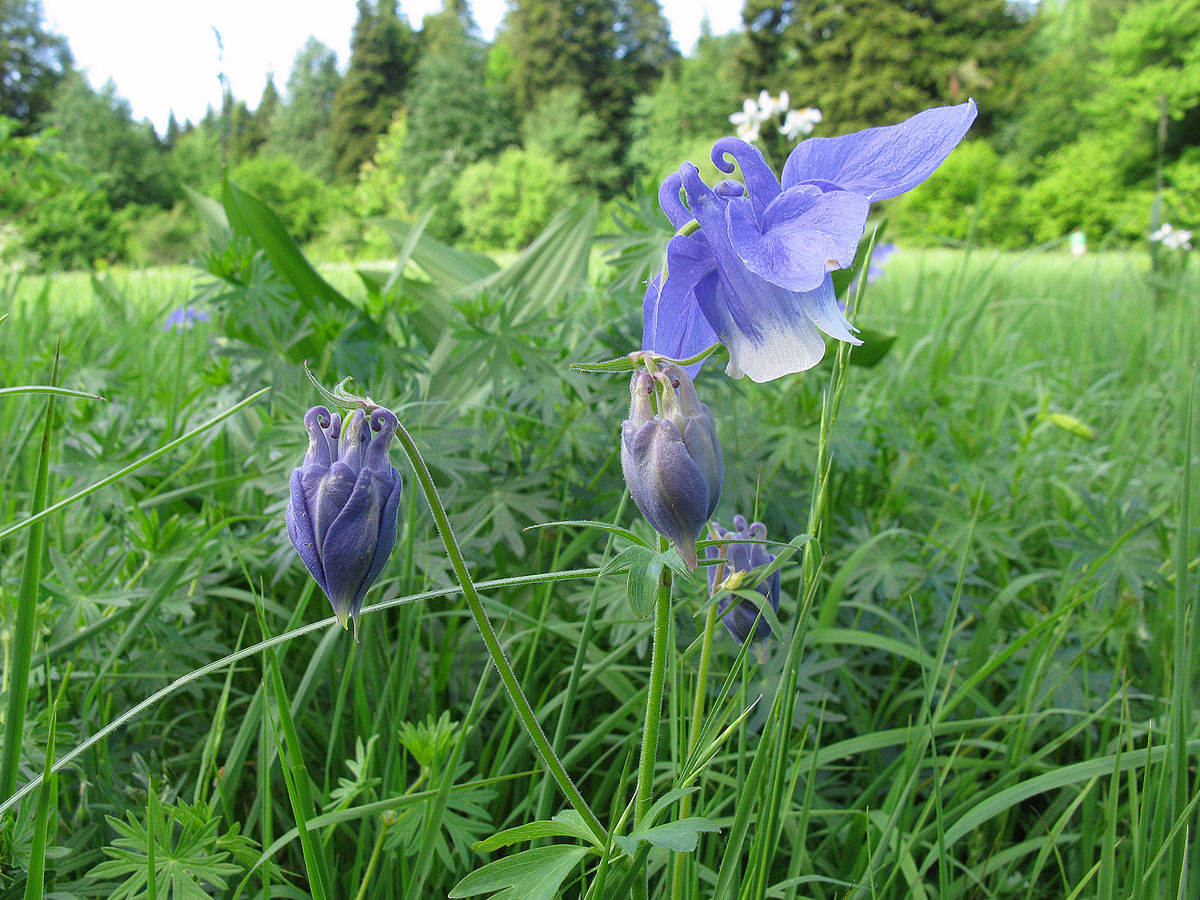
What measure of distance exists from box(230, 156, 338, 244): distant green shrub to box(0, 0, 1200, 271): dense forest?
0.32 ft

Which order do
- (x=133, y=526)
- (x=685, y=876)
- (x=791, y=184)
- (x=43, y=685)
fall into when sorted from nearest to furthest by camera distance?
(x=791, y=184) < (x=685, y=876) < (x=43, y=685) < (x=133, y=526)

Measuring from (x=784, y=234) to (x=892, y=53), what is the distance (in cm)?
3102

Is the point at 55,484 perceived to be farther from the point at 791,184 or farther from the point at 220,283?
the point at 791,184

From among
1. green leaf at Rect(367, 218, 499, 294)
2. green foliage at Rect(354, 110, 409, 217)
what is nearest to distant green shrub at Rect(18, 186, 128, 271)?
green foliage at Rect(354, 110, 409, 217)

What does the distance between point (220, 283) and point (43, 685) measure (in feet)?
3.10

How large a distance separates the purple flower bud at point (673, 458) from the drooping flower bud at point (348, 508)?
167mm

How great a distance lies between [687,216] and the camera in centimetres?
56

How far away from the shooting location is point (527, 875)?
0.51 metres

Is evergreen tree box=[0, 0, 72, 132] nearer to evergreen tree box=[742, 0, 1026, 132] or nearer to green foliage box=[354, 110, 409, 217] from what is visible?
green foliage box=[354, 110, 409, 217]

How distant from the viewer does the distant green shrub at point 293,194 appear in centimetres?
2023

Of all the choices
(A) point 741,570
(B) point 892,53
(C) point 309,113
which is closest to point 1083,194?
(B) point 892,53

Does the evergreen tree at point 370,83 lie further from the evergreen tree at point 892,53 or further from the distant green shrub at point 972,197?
the distant green shrub at point 972,197

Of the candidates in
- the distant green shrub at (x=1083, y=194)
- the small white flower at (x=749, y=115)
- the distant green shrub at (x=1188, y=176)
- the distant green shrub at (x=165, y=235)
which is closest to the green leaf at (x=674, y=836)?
the small white flower at (x=749, y=115)

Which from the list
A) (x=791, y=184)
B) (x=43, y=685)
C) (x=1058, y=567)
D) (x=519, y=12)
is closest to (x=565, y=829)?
(x=791, y=184)
